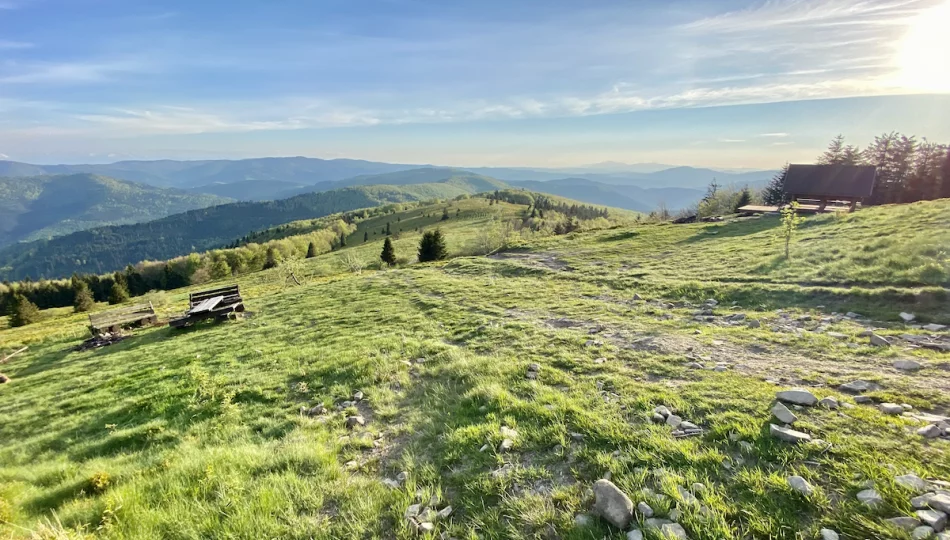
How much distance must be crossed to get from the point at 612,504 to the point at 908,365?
7.95 meters

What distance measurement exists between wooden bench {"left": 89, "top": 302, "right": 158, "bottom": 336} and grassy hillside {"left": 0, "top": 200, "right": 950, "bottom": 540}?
275 inches

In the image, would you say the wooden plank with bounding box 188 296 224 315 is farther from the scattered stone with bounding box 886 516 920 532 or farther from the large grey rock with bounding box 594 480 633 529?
the scattered stone with bounding box 886 516 920 532

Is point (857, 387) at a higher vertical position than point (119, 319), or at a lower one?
higher

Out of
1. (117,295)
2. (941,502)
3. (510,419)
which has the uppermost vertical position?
(941,502)

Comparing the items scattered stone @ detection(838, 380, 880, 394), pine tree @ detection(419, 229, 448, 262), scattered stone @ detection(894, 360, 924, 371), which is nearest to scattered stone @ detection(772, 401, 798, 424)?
scattered stone @ detection(838, 380, 880, 394)

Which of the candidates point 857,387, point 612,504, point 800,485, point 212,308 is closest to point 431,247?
point 212,308

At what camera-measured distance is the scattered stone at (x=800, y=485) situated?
14.4 ft

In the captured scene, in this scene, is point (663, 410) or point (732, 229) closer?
point (663, 410)

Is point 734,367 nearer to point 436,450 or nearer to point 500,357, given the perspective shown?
point 500,357

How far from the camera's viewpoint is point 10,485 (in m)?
6.88

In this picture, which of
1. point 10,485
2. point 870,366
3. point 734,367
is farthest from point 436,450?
point 870,366

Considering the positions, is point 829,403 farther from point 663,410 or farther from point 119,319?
point 119,319

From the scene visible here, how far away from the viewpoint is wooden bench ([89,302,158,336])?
24.1 metres

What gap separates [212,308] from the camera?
23.7 metres
